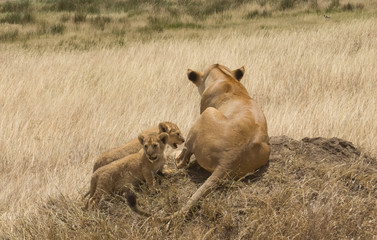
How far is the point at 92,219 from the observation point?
14.0 ft

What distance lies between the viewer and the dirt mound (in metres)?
4.98

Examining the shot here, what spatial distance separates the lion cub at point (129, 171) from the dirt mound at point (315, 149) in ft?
3.86

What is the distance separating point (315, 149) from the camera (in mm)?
5090

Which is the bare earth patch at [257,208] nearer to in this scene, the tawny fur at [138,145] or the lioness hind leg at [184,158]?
the lioness hind leg at [184,158]

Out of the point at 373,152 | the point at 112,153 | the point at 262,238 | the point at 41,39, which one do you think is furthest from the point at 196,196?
the point at 41,39

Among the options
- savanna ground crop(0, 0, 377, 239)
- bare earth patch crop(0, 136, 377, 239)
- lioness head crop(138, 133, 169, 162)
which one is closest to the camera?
bare earth patch crop(0, 136, 377, 239)

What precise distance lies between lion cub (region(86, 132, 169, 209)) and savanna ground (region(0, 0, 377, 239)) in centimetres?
12

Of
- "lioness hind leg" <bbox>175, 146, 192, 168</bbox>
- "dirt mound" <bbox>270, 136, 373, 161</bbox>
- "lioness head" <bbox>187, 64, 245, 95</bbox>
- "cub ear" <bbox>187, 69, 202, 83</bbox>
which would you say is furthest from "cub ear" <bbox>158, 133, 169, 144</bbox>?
"cub ear" <bbox>187, 69, 202, 83</bbox>

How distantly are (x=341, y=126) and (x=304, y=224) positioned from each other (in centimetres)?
337

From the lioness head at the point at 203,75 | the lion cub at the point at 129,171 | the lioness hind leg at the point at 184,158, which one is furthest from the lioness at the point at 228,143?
the lioness head at the point at 203,75

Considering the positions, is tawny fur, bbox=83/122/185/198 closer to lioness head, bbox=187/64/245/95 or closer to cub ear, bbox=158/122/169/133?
cub ear, bbox=158/122/169/133

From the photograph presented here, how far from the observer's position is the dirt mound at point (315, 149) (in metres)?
4.98

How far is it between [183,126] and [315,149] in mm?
2789

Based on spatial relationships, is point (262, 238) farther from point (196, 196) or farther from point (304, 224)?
point (196, 196)
